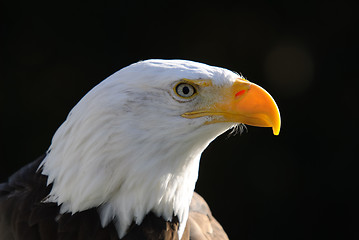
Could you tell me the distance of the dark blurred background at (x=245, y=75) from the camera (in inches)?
185

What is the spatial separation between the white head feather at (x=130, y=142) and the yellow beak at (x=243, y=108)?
4 cm

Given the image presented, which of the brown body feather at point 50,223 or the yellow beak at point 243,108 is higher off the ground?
the yellow beak at point 243,108

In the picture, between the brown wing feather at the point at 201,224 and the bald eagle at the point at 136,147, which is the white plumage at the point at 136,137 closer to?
the bald eagle at the point at 136,147

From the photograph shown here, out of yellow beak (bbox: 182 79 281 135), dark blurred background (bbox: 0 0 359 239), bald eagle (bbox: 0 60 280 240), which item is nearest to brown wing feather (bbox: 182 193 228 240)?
bald eagle (bbox: 0 60 280 240)

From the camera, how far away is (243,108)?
217cm

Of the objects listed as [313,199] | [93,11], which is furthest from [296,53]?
[93,11]

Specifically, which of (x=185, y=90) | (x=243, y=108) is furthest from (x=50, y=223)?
(x=243, y=108)

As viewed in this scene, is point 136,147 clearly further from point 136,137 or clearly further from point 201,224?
point 201,224

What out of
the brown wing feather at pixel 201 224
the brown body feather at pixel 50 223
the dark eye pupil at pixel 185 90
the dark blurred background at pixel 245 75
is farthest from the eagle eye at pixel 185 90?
the dark blurred background at pixel 245 75

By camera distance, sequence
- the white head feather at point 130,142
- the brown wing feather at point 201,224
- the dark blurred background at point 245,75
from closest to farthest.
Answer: the white head feather at point 130,142
the brown wing feather at point 201,224
the dark blurred background at point 245,75

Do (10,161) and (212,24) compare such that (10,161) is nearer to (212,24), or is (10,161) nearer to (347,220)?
(212,24)

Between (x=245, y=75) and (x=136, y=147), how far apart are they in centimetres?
290

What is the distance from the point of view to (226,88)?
2189 mm

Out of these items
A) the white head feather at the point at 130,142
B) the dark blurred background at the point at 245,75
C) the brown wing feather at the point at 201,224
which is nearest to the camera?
the white head feather at the point at 130,142
